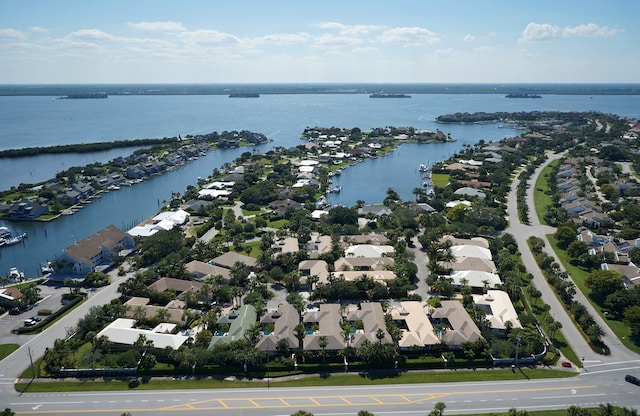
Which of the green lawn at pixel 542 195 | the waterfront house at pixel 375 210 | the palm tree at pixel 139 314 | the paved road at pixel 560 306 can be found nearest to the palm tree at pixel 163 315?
the palm tree at pixel 139 314

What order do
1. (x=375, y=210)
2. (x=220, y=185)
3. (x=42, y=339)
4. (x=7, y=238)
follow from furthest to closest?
(x=220, y=185)
(x=375, y=210)
(x=7, y=238)
(x=42, y=339)

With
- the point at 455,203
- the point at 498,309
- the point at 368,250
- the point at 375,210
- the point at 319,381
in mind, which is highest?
the point at 375,210

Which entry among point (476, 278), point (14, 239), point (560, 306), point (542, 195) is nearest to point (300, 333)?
point (476, 278)

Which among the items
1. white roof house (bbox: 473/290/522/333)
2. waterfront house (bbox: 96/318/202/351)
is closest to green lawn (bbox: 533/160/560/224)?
white roof house (bbox: 473/290/522/333)

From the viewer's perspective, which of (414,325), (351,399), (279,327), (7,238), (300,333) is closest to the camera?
(351,399)

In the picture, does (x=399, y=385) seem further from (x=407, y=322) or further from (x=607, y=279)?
(x=607, y=279)

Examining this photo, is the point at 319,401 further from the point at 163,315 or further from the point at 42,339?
the point at 42,339

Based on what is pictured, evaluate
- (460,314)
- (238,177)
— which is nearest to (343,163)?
(238,177)
